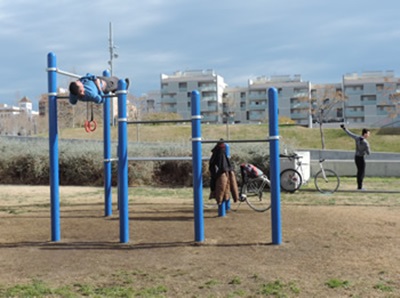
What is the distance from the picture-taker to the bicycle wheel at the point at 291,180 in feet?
39.5

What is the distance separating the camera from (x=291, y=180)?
1209 cm

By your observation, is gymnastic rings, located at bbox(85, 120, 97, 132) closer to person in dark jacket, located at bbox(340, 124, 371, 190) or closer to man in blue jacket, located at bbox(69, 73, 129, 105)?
man in blue jacket, located at bbox(69, 73, 129, 105)

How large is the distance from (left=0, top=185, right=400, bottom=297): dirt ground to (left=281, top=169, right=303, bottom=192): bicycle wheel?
3063 mm

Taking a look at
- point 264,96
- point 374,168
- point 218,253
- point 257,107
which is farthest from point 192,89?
point 218,253

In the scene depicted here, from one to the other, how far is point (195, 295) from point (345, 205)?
6.10m

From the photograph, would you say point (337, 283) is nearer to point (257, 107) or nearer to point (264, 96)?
point (257, 107)

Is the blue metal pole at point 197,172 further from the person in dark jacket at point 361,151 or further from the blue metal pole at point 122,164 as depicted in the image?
the person in dark jacket at point 361,151

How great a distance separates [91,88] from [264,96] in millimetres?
79305

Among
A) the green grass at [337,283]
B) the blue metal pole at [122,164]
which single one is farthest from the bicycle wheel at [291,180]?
the green grass at [337,283]

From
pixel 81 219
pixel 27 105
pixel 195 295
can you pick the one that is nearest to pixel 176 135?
pixel 81 219

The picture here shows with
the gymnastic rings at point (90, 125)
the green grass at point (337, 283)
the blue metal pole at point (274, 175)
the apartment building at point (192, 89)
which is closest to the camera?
the green grass at point (337, 283)

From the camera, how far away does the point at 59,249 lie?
595 centimetres

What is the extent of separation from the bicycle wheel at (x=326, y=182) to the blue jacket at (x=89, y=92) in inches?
281

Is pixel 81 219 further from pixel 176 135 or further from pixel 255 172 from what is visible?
pixel 176 135
